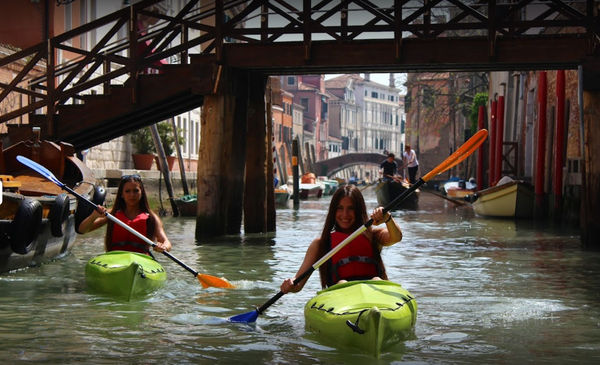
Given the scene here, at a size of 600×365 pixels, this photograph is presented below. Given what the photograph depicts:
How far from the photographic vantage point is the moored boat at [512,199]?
24.0 m

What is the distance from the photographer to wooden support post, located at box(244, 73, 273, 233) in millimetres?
17938

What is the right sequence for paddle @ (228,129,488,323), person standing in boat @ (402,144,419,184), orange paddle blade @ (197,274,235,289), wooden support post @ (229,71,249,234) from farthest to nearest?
person standing in boat @ (402,144,419,184) < wooden support post @ (229,71,249,234) < orange paddle blade @ (197,274,235,289) < paddle @ (228,129,488,323)

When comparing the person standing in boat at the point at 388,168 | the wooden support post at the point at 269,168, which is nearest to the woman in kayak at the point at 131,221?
the wooden support post at the point at 269,168

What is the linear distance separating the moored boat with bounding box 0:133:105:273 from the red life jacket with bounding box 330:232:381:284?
448 centimetres

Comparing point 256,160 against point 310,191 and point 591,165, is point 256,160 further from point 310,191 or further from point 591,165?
point 310,191

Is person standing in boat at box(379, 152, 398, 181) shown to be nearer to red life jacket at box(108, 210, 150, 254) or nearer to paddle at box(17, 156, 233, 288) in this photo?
paddle at box(17, 156, 233, 288)

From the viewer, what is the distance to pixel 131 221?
1013cm

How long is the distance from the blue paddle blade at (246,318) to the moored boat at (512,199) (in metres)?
16.3

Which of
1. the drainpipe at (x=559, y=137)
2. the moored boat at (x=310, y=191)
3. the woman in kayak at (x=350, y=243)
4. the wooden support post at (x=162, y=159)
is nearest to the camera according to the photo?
the woman in kayak at (x=350, y=243)

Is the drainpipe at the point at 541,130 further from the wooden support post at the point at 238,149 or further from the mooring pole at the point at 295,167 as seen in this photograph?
the mooring pole at the point at 295,167

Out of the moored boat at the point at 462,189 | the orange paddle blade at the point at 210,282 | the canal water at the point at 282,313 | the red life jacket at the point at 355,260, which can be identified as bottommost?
the canal water at the point at 282,313

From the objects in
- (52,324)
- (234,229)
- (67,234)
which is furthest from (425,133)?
(52,324)

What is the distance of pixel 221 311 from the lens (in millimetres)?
9203

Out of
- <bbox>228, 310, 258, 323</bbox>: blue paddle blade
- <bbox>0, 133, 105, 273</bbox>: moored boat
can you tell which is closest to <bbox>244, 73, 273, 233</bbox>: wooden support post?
<bbox>0, 133, 105, 273</bbox>: moored boat
